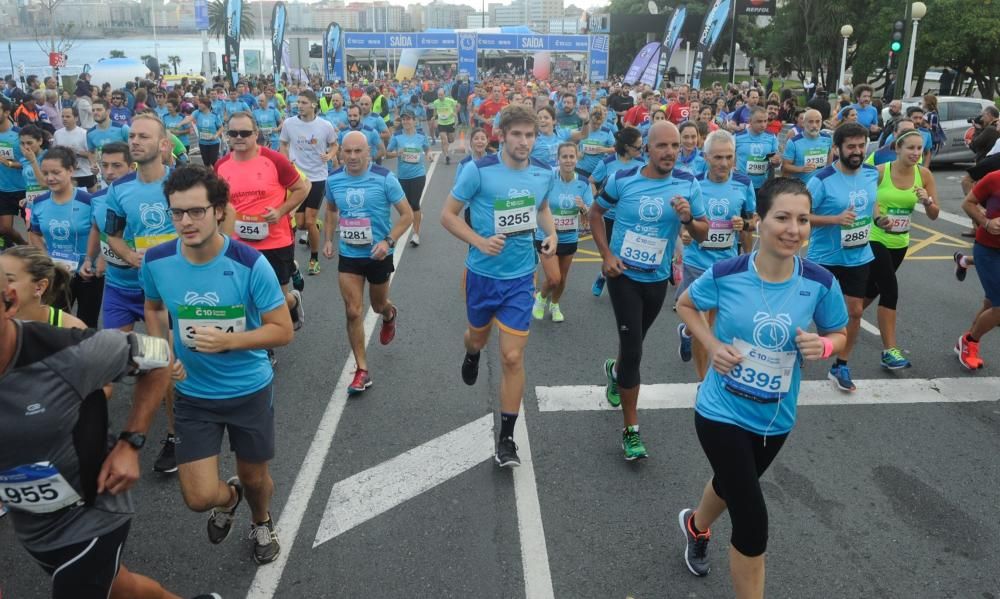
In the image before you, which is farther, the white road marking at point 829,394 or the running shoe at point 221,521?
the white road marking at point 829,394

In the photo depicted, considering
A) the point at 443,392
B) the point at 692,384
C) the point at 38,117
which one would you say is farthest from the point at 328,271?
the point at 38,117

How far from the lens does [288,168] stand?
621 cm

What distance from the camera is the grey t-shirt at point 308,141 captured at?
9.90 meters

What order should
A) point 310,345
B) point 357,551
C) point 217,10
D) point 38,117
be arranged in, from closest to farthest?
1. point 357,551
2. point 310,345
3. point 38,117
4. point 217,10

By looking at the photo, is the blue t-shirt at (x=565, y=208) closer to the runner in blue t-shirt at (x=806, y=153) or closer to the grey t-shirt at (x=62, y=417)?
the runner in blue t-shirt at (x=806, y=153)

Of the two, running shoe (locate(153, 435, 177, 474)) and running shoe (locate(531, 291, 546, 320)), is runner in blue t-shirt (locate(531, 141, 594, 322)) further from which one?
running shoe (locate(153, 435, 177, 474))

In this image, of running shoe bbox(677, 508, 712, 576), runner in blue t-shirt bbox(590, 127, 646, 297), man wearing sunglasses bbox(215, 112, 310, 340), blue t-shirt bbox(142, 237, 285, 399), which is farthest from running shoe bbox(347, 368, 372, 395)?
running shoe bbox(677, 508, 712, 576)

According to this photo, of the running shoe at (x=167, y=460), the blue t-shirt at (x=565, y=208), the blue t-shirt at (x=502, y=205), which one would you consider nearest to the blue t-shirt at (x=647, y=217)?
the blue t-shirt at (x=502, y=205)

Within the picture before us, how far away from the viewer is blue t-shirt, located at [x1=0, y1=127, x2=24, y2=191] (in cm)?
830

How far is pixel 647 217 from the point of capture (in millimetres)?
4977

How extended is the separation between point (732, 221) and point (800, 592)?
10.0 ft

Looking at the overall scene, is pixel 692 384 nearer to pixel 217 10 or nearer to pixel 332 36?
pixel 332 36

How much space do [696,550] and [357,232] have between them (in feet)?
11.8

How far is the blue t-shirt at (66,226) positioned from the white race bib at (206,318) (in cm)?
269
